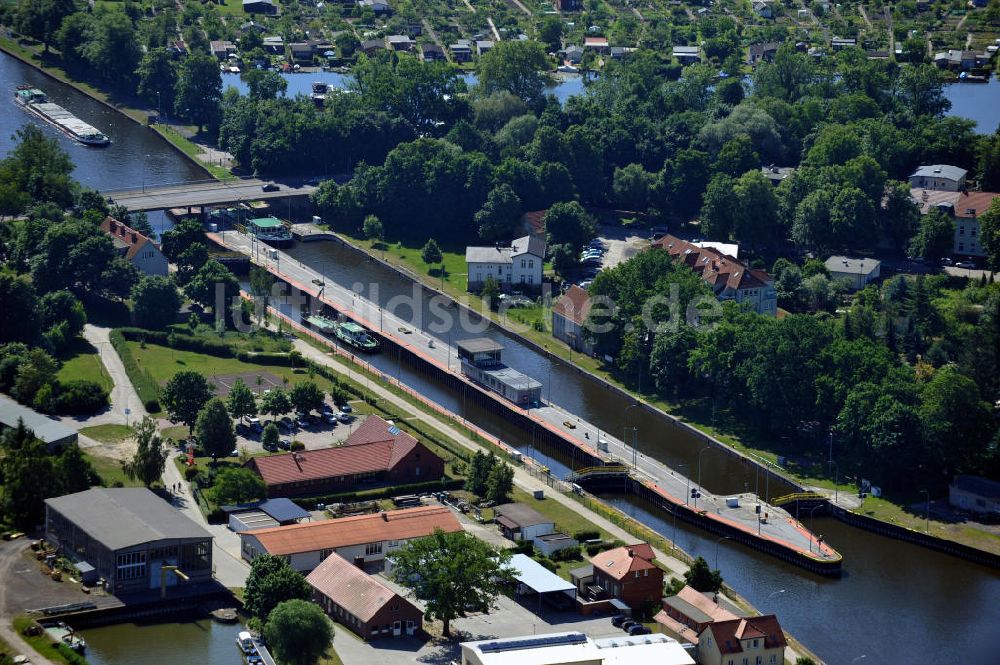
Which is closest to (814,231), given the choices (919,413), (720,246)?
(720,246)

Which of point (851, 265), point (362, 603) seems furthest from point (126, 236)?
point (362, 603)

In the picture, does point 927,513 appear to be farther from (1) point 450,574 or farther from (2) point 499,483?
(1) point 450,574

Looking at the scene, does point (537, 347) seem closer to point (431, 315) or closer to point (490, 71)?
point (431, 315)

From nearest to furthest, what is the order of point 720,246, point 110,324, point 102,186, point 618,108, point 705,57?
point 110,324 < point 720,246 < point 102,186 < point 618,108 < point 705,57

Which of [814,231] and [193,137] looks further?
[193,137]

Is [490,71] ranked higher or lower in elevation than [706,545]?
higher

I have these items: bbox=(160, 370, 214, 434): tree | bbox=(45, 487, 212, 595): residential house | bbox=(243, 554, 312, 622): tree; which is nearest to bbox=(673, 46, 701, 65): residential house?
bbox=(160, 370, 214, 434): tree

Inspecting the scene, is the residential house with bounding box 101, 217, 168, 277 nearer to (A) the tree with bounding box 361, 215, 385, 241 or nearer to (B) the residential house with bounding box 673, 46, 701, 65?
(A) the tree with bounding box 361, 215, 385, 241
